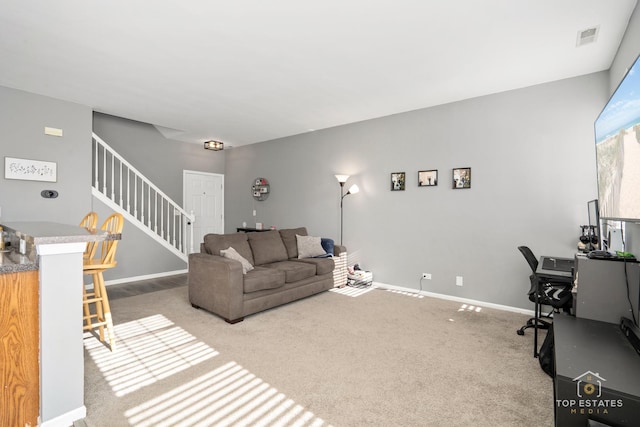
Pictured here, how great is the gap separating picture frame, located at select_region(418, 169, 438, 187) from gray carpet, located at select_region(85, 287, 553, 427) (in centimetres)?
174

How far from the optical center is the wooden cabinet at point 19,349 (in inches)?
63.5

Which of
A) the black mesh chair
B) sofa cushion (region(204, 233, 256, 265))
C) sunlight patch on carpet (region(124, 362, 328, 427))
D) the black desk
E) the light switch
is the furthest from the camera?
the light switch

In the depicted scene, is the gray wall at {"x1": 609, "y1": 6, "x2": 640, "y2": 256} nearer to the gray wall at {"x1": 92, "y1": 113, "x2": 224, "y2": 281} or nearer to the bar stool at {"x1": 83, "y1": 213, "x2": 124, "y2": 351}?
the bar stool at {"x1": 83, "y1": 213, "x2": 124, "y2": 351}

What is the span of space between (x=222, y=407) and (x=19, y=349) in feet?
3.72

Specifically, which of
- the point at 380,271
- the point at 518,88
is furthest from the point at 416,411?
the point at 518,88

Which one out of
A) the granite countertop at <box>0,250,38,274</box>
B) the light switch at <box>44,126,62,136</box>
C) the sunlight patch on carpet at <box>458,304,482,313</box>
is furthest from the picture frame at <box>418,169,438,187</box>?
the light switch at <box>44,126,62,136</box>

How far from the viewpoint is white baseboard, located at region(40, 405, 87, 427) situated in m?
1.70

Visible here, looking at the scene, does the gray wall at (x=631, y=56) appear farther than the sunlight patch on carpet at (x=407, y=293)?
No

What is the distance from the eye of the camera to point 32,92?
3.95 metres

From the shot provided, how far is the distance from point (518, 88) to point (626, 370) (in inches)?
136

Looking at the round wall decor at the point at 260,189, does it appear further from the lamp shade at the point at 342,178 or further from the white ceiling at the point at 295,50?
the white ceiling at the point at 295,50

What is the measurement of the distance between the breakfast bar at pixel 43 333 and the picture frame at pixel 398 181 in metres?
3.90

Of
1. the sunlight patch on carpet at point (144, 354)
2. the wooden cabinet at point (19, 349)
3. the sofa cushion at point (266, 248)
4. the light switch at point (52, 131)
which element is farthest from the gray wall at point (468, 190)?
the wooden cabinet at point (19, 349)

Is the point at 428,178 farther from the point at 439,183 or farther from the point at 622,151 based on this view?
the point at 622,151
